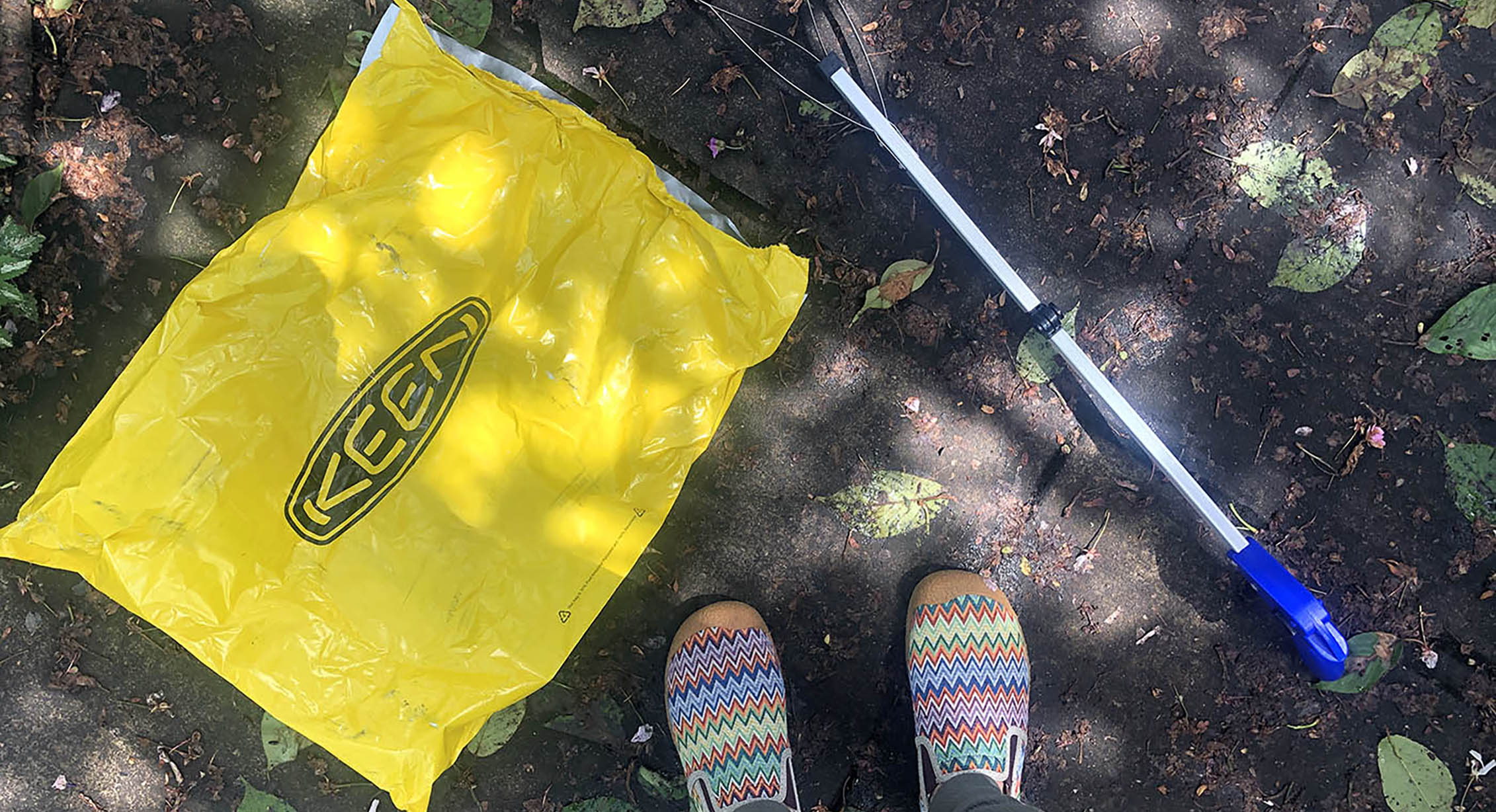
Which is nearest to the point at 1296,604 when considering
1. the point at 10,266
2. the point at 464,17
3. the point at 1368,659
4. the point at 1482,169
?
the point at 1368,659

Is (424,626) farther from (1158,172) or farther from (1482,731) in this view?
(1482,731)

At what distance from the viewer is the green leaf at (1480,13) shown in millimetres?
1686

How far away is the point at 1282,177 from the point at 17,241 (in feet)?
8.37

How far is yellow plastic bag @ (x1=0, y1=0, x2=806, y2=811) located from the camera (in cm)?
131

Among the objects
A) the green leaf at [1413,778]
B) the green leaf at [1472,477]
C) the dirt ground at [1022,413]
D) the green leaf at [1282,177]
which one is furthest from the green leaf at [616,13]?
the green leaf at [1413,778]

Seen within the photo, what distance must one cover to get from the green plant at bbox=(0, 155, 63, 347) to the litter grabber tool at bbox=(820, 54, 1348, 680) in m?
1.58

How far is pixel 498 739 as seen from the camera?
1.71 meters

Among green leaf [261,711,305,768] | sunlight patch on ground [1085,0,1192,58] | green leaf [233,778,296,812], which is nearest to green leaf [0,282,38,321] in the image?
green leaf [261,711,305,768]

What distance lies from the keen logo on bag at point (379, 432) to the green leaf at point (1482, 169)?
6.83ft

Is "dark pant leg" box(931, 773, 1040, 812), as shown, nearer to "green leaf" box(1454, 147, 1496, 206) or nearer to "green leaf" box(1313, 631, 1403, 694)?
"green leaf" box(1313, 631, 1403, 694)

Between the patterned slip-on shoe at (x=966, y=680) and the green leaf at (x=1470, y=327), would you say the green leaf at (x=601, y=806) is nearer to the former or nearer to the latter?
the patterned slip-on shoe at (x=966, y=680)

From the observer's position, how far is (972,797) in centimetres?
159

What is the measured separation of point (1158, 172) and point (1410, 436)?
0.79 meters

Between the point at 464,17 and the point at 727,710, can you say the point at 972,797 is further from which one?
the point at 464,17
